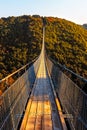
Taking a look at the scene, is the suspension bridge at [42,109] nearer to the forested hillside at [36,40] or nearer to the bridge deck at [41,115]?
the bridge deck at [41,115]

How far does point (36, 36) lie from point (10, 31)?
17242mm

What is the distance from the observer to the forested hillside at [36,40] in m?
97.4

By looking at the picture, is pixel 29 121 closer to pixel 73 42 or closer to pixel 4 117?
pixel 4 117

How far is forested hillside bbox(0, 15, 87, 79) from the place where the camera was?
97.4m

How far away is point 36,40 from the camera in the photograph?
120000 mm

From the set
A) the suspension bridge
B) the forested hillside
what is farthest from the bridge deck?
the forested hillside

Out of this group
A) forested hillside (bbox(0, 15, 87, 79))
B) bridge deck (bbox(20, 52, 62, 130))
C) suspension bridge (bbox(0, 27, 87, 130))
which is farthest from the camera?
forested hillside (bbox(0, 15, 87, 79))

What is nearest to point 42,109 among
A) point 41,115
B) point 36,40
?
point 41,115

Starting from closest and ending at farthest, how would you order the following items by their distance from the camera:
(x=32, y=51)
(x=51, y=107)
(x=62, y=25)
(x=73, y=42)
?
(x=51, y=107) → (x=32, y=51) → (x=73, y=42) → (x=62, y=25)

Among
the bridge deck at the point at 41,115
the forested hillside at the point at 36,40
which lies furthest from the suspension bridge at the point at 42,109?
the forested hillside at the point at 36,40

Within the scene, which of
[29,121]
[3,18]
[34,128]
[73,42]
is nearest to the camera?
[34,128]

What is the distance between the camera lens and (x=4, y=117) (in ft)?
23.5

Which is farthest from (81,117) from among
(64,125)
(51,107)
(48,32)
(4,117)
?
(48,32)

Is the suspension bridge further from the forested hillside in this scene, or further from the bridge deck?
the forested hillside
